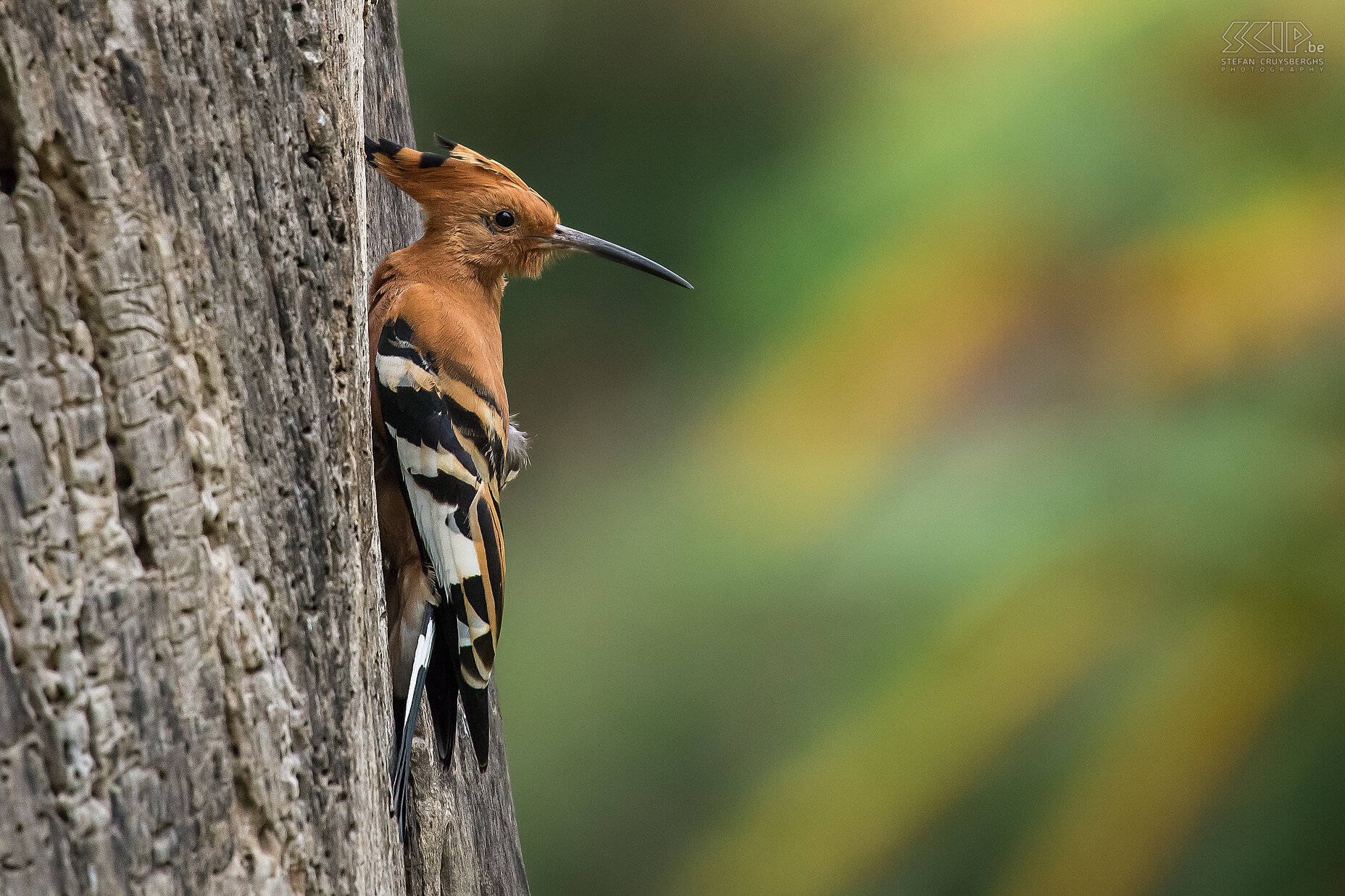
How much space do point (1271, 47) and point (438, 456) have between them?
283 cm

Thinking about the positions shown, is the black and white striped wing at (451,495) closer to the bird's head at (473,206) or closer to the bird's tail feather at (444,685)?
the bird's tail feather at (444,685)

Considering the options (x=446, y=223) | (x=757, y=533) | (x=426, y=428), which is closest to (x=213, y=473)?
(x=426, y=428)

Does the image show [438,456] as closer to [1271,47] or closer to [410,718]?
[410,718]

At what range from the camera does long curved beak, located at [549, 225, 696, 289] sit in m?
1.45

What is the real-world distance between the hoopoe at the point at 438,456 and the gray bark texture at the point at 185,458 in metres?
0.26

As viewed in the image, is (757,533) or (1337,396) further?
(757,533)

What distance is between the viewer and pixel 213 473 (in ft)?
2.42

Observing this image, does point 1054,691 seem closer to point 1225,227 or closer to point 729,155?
point 1225,227

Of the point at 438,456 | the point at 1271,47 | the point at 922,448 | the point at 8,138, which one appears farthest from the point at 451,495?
the point at 1271,47

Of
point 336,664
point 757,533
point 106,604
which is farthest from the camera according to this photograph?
point 757,533

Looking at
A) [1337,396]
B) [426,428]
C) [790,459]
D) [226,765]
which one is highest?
[426,428]

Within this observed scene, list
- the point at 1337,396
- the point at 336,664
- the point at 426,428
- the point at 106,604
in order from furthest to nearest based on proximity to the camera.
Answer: the point at 1337,396
the point at 426,428
the point at 336,664
the point at 106,604

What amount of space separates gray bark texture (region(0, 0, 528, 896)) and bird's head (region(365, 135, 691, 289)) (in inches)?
17.5

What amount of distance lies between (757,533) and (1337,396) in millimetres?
1609
